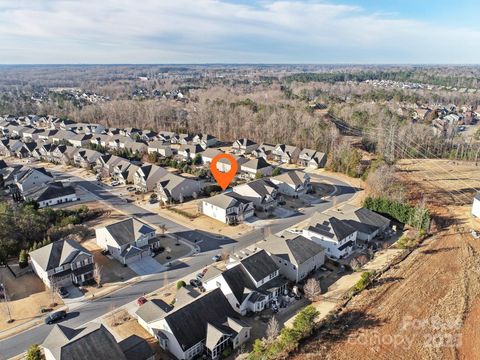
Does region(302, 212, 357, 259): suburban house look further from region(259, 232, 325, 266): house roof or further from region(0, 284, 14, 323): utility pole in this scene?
region(0, 284, 14, 323): utility pole


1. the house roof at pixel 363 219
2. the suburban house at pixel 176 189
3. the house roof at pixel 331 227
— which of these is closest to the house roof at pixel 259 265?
the house roof at pixel 331 227

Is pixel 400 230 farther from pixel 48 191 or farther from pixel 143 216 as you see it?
pixel 48 191

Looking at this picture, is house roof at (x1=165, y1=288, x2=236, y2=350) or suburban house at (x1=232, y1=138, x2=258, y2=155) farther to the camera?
suburban house at (x1=232, y1=138, x2=258, y2=155)

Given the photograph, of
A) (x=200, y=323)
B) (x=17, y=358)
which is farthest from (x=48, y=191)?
(x=200, y=323)

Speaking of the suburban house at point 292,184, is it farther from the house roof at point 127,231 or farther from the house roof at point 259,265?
the house roof at point 127,231

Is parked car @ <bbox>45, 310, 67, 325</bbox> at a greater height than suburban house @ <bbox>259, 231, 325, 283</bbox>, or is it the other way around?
suburban house @ <bbox>259, 231, 325, 283</bbox>

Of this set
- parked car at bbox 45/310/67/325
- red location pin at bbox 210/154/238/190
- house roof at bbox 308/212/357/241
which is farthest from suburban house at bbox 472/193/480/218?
parked car at bbox 45/310/67/325
